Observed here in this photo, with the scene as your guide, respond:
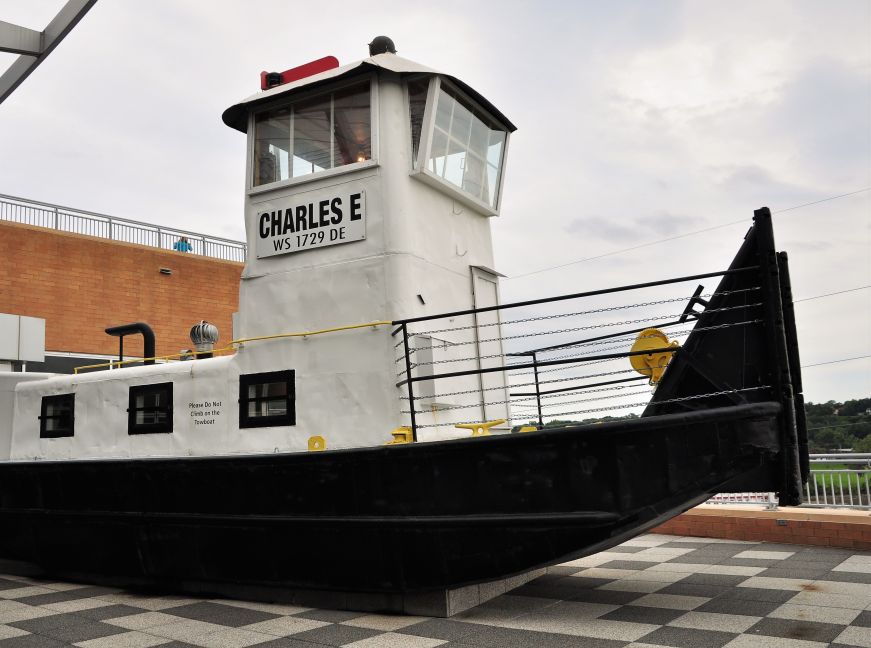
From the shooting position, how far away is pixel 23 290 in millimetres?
18609

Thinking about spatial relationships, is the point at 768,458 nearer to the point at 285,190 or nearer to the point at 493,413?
the point at 493,413

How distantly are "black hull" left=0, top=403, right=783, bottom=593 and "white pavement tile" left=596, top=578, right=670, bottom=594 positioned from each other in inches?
55.7

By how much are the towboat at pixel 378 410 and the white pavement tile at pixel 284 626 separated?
1.15 ft

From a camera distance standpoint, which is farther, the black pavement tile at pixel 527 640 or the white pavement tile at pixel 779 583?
the white pavement tile at pixel 779 583

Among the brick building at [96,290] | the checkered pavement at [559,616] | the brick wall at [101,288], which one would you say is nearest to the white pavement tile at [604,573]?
the checkered pavement at [559,616]

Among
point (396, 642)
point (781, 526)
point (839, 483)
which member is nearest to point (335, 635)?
point (396, 642)

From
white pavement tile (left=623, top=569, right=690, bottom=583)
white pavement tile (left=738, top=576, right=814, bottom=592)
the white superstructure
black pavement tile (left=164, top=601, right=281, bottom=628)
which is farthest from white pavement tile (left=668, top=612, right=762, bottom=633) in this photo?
black pavement tile (left=164, top=601, right=281, bottom=628)

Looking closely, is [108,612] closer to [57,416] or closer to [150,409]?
[150,409]

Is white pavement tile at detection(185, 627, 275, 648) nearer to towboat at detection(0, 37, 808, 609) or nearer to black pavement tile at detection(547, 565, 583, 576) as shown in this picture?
towboat at detection(0, 37, 808, 609)

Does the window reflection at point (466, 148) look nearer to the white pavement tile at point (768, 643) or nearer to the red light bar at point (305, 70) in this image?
the red light bar at point (305, 70)

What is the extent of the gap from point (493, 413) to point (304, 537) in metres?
2.37

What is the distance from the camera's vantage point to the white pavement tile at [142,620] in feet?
19.7

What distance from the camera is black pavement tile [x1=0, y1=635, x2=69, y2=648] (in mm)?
5438

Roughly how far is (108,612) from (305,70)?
5349 millimetres
